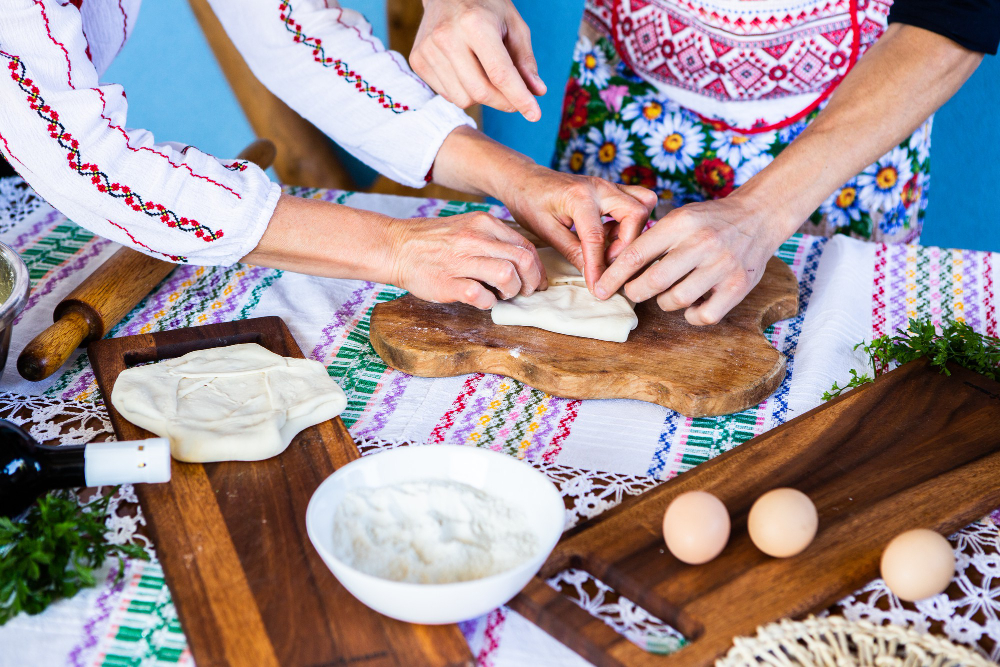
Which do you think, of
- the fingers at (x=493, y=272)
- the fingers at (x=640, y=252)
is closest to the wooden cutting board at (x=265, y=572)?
the fingers at (x=493, y=272)

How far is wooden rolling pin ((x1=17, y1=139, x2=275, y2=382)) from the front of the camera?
1.15m

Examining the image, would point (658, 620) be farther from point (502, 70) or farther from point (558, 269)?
point (502, 70)

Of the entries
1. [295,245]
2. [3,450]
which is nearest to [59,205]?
[295,245]

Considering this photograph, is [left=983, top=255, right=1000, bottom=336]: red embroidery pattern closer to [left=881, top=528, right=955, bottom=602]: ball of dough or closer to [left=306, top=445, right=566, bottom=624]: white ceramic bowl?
[left=881, top=528, right=955, bottom=602]: ball of dough

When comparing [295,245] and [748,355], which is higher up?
[748,355]

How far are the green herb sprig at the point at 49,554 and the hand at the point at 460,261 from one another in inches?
22.8

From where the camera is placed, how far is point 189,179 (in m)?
1.14

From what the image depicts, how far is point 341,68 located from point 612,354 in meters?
0.80

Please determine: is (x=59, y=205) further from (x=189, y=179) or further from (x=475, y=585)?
(x=475, y=585)

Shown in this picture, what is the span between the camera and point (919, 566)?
771 mm

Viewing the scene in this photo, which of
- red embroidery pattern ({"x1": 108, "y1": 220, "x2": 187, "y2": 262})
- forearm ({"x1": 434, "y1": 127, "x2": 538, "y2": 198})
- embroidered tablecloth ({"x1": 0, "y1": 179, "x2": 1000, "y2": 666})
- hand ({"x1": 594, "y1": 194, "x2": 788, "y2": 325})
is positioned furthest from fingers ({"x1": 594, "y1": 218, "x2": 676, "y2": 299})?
red embroidery pattern ({"x1": 108, "y1": 220, "x2": 187, "y2": 262})

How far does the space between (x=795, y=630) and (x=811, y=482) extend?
247 millimetres

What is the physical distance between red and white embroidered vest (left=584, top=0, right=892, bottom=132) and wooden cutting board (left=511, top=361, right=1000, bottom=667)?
778 millimetres

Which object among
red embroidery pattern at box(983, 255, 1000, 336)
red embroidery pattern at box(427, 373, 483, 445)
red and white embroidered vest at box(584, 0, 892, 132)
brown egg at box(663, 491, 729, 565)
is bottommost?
red embroidery pattern at box(427, 373, 483, 445)
